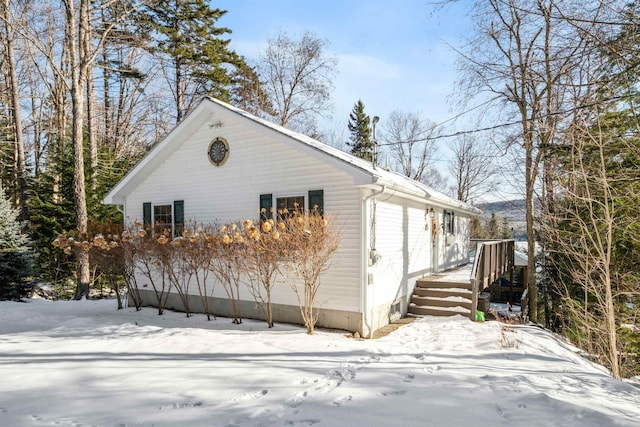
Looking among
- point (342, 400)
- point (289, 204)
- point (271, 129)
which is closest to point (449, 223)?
point (289, 204)

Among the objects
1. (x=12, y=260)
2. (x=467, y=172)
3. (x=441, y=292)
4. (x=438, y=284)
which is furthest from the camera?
(x=467, y=172)

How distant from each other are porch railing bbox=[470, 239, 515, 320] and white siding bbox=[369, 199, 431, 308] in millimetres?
1557

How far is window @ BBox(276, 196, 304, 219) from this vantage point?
26.4 ft

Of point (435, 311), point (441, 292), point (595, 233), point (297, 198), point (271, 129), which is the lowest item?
point (435, 311)

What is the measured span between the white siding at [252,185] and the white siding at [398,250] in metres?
0.67

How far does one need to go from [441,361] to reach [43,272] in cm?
1494

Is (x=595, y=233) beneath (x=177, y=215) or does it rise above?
beneath

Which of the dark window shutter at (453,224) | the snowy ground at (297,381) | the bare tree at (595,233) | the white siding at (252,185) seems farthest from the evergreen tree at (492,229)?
the white siding at (252,185)

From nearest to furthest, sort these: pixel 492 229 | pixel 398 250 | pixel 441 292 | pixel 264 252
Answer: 1. pixel 264 252
2. pixel 398 250
3. pixel 441 292
4. pixel 492 229

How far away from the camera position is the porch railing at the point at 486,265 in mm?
8477

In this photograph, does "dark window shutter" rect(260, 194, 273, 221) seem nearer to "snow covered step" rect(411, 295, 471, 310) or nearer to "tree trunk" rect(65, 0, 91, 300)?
"snow covered step" rect(411, 295, 471, 310)

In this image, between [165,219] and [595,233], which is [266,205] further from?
[595,233]

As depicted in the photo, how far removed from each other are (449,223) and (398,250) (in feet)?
17.4

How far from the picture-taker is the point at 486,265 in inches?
391
